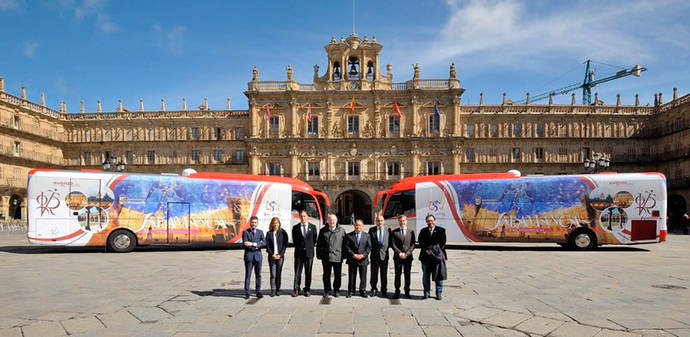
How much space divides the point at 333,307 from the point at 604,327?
430 cm

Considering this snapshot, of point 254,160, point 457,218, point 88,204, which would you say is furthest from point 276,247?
point 254,160

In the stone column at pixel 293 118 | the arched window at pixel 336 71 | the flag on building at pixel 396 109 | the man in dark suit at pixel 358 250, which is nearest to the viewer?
the man in dark suit at pixel 358 250

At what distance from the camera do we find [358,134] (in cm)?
4259

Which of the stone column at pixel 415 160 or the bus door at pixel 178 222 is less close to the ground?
the stone column at pixel 415 160

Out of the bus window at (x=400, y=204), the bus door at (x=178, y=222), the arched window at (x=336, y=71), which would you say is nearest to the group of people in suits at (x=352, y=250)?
the bus door at (x=178, y=222)

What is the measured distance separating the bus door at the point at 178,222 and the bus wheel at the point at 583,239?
15347 mm

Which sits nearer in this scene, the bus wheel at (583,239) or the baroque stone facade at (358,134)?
the bus wheel at (583,239)

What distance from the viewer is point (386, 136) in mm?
42531

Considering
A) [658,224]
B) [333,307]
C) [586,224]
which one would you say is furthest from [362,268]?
[658,224]

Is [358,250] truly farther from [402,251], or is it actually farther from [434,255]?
[434,255]

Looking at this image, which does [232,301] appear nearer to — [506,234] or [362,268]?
[362,268]

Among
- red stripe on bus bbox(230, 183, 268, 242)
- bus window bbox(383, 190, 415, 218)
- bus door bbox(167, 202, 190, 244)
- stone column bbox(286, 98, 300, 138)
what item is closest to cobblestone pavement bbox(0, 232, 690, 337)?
bus door bbox(167, 202, 190, 244)

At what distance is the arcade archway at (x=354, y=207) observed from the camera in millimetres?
43438

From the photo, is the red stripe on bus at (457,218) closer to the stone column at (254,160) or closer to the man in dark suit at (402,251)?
the man in dark suit at (402,251)
